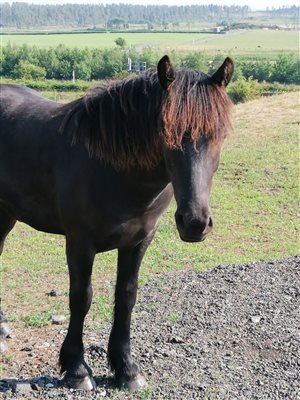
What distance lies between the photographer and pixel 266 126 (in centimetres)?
1639

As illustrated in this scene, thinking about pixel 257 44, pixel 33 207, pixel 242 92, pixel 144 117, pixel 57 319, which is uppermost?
pixel 144 117

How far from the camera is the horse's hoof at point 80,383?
13.4 ft

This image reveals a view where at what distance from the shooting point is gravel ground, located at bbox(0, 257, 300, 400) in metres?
4.09

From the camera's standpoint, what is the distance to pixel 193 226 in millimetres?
2844

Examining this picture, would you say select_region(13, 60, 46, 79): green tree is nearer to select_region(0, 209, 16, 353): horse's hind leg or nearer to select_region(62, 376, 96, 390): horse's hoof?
select_region(0, 209, 16, 353): horse's hind leg

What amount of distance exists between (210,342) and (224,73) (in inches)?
100.0

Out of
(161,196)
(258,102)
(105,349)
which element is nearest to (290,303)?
(105,349)

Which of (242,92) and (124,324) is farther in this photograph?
(242,92)

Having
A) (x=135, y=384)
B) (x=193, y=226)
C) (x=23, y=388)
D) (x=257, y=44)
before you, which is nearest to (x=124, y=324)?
(x=135, y=384)

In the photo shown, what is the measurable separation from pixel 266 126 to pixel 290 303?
11.4 meters

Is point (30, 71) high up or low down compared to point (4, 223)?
down

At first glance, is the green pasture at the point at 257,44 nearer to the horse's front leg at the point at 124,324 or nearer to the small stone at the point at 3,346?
the small stone at the point at 3,346

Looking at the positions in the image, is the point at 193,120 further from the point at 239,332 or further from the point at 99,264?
the point at 99,264

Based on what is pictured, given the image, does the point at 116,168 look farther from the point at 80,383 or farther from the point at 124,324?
the point at 80,383
